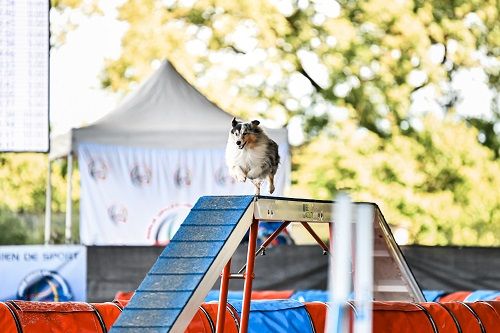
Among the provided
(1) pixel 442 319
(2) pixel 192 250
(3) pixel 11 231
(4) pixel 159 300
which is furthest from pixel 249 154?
(3) pixel 11 231

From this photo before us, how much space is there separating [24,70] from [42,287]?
6.04 ft

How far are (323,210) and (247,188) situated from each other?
6.79 m

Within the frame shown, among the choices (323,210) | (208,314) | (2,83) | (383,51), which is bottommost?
(208,314)

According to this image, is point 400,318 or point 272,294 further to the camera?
point 272,294

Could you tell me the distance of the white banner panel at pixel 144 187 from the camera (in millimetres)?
13297

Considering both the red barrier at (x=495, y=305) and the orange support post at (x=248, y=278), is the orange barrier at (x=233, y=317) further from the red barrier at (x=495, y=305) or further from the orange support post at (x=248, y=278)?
the orange support post at (x=248, y=278)

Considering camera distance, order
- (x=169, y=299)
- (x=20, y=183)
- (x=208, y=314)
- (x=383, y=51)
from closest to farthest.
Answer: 1. (x=169, y=299)
2. (x=208, y=314)
3. (x=383, y=51)
4. (x=20, y=183)

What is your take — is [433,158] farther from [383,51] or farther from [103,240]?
[103,240]

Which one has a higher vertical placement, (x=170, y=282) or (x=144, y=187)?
(x=144, y=187)

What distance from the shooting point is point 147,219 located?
13.6 metres

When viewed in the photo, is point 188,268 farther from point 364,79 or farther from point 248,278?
point 364,79

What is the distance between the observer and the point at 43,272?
10789mm

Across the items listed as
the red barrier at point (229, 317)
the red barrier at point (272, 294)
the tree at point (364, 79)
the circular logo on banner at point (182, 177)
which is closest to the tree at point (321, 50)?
the tree at point (364, 79)

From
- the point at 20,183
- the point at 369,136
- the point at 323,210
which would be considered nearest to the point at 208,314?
the point at 323,210
